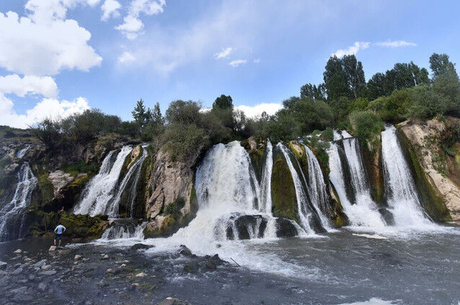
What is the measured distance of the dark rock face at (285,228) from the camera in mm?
14883

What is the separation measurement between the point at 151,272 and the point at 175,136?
12592 millimetres

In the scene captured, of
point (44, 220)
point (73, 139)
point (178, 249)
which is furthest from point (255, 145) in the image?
point (73, 139)

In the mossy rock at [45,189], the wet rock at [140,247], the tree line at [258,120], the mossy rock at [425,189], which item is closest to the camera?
the wet rock at [140,247]

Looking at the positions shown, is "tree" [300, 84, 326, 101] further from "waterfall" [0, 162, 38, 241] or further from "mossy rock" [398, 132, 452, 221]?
"waterfall" [0, 162, 38, 241]

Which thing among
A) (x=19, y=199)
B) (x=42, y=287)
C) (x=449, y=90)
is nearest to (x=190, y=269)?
(x=42, y=287)

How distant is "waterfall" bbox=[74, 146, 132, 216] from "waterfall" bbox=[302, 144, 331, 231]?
51.5 feet

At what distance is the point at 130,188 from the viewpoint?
2042 centimetres

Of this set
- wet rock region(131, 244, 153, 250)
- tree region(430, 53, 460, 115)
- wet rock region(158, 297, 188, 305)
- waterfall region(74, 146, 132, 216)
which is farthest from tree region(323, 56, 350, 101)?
wet rock region(158, 297, 188, 305)

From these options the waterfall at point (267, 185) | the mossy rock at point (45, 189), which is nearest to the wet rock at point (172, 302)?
the waterfall at point (267, 185)

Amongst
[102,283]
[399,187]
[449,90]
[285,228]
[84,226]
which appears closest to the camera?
[102,283]

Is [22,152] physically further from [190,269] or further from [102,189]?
[190,269]

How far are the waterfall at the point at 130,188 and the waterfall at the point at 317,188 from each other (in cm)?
1394

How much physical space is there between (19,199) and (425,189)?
3063cm

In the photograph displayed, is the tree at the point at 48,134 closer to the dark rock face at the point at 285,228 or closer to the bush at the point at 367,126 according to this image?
the dark rock face at the point at 285,228
